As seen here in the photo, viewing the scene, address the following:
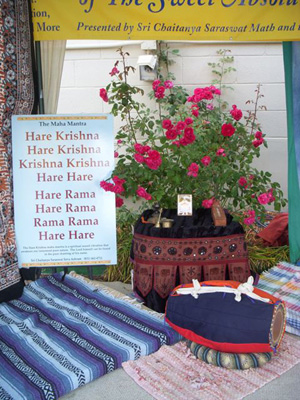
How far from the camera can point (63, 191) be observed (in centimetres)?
283

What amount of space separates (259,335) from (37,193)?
1.62m

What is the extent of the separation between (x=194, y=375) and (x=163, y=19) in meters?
2.12

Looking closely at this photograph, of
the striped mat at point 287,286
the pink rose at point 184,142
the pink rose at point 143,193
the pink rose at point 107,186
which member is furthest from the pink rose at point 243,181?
the pink rose at point 107,186

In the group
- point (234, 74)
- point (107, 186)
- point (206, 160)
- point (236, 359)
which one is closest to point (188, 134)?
point (206, 160)

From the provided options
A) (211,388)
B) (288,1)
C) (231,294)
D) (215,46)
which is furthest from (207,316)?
(215,46)

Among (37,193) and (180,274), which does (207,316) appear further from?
(37,193)

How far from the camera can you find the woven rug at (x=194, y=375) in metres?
1.97

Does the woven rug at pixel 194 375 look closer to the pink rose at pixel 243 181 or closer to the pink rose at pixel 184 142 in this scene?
the pink rose at pixel 243 181

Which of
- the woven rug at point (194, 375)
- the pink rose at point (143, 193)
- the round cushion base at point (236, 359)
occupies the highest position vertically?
the pink rose at point (143, 193)

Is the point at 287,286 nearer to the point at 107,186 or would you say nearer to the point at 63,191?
the point at 107,186

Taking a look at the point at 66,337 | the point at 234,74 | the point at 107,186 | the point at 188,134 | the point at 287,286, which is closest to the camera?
the point at 66,337

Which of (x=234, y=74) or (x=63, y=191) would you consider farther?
(x=234, y=74)

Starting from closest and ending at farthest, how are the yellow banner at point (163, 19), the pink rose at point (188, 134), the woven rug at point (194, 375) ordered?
1. the woven rug at point (194, 375)
2. the pink rose at point (188, 134)
3. the yellow banner at point (163, 19)

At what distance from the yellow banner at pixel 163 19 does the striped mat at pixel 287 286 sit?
5.38 feet
